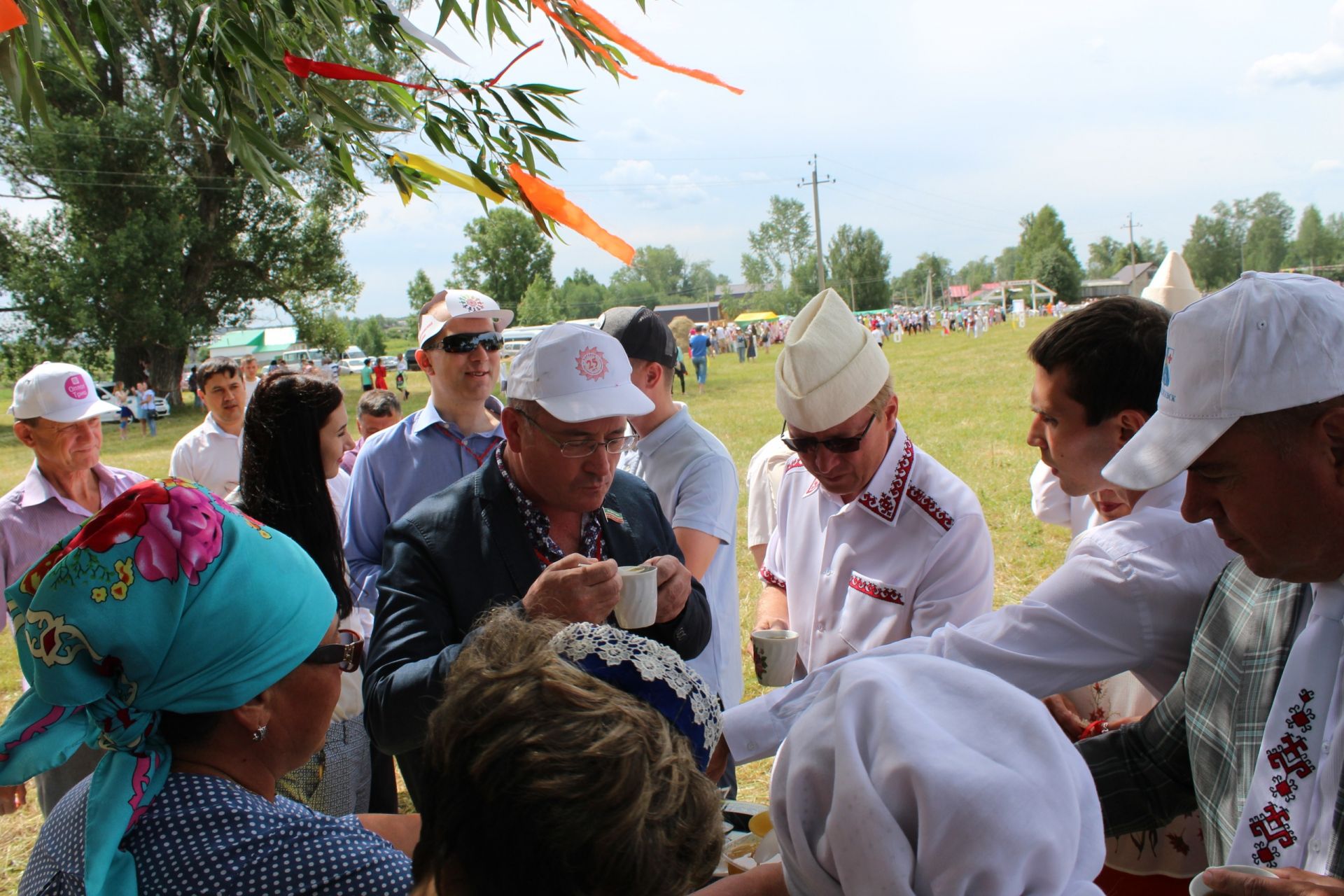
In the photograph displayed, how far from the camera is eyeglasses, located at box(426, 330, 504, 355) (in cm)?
373

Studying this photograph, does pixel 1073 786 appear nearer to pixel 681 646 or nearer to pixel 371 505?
pixel 681 646

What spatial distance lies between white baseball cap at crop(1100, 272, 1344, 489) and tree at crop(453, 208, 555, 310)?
8022 centimetres

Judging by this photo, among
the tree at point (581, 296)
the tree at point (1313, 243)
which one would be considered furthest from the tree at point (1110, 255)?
the tree at point (581, 296)

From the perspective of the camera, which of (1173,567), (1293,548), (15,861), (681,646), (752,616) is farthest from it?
(752,616)

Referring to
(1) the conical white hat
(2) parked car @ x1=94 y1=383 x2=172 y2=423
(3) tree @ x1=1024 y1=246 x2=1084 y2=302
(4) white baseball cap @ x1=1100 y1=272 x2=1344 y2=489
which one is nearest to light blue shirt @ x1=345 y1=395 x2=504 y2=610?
(4) white baseball cap @ x1=1100 y1=272 x2=1344 y2=489

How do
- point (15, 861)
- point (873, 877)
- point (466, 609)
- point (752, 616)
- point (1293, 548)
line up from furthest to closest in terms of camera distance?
point (752, 616) < point (15, 861) < point (466, 609) < point (1293, 548) < point (873, 877)

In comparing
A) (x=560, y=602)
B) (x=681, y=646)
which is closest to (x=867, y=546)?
(x=681, y=646)

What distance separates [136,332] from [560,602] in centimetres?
3497

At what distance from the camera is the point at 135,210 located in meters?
29.9

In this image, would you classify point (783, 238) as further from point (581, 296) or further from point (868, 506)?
point (868, 506)

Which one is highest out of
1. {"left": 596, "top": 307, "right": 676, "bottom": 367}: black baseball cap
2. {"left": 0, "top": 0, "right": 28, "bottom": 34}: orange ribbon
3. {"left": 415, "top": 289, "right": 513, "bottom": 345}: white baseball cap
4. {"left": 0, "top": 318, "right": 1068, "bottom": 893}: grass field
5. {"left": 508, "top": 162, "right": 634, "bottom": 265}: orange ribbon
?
{"left": 0, "top": 0, "right": 28, "bottom": 34}: orange ribbon

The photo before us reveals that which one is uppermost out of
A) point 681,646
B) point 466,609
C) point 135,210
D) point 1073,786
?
point 135,210

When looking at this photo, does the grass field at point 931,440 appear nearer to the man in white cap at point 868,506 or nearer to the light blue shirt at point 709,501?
the light blue shirt at point 709,501

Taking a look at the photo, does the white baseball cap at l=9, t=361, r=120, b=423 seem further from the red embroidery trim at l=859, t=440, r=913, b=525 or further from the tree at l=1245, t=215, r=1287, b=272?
the tree at l=1245, t=215, r=1287, b=272
